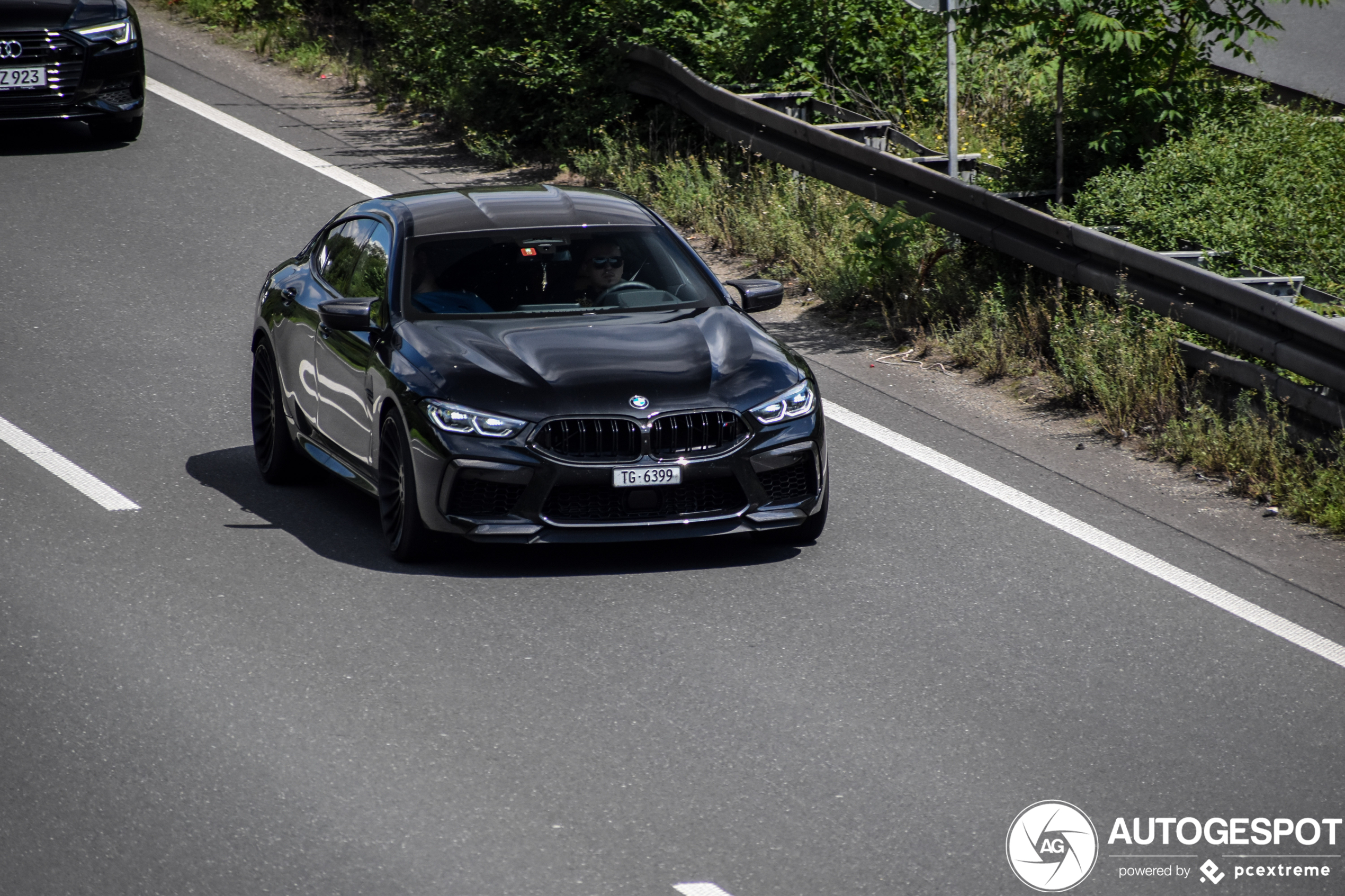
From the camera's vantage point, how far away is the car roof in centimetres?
880

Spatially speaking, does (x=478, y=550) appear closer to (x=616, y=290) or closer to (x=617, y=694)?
(x=616, y=290)

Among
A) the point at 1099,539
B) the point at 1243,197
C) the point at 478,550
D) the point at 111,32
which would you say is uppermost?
the point at 111,32

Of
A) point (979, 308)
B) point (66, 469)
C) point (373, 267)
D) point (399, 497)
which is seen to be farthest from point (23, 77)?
point (399, 497)

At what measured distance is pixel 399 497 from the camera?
8.03 m

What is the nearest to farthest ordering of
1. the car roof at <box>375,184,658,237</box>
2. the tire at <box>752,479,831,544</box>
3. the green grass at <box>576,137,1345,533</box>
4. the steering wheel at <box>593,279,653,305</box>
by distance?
the tire at <box>752,479,831,544</box> < the steering wheel at <box>593,279,653,305</box> < the car roof at <box>375,184,658,237</box> < the green grass at <box>576,137,1345,533</box>

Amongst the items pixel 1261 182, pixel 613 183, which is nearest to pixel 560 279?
pixel 1261 182

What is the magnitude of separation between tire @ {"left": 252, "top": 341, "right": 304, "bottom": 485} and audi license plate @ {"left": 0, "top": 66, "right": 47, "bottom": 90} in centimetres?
771

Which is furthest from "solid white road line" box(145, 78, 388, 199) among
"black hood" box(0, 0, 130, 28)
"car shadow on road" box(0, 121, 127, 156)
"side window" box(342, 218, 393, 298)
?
"side window" box(342, 218, 393, 298)

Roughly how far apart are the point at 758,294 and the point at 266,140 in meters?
9.45

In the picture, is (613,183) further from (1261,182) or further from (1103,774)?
(1103,774)

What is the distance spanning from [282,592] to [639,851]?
9.13 ft

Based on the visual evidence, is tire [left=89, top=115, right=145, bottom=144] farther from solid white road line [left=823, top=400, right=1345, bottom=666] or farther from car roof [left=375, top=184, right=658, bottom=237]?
solid white road line [left=823, top=400, right=1345, bottom=666]

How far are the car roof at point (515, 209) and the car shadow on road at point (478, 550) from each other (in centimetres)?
142

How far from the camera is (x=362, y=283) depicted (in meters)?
8.91
